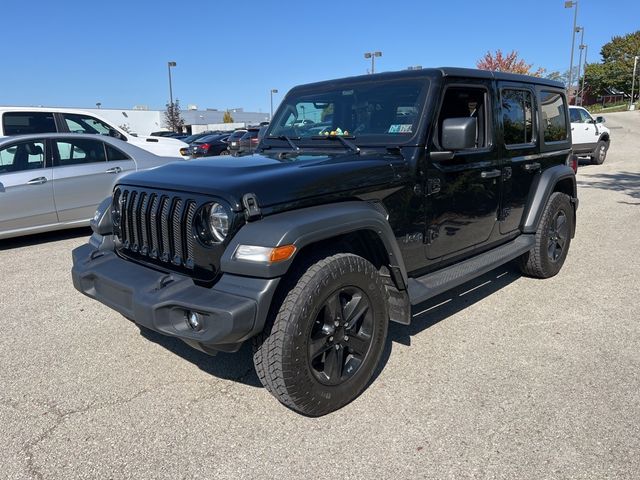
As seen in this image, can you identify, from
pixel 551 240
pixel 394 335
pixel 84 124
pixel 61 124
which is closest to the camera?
pixel 394 335

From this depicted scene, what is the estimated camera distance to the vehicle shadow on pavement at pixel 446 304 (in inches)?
153

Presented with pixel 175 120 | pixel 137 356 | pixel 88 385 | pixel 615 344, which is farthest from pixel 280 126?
pixel 175 120

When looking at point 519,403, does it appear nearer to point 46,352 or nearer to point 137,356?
point 137,356

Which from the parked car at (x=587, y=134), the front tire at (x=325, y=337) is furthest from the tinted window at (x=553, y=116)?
the parked car at (x=587, y=134)

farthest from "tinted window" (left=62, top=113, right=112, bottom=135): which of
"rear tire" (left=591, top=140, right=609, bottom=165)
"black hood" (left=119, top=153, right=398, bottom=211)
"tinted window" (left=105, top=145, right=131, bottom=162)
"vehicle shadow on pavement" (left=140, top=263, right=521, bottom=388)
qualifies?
"rear tire" (left=591, top=140, right=609, bottom=165)

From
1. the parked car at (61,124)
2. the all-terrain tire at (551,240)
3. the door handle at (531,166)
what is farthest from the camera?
the parked car at (61,124)

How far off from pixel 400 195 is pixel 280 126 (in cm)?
155

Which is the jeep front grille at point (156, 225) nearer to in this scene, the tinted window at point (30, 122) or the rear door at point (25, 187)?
the rear door at point (25, 187)

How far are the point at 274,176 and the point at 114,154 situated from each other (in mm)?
5650

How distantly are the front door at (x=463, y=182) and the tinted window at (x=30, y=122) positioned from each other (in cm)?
727

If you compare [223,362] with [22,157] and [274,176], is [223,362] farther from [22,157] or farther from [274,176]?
[22,157]

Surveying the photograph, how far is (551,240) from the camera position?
5129 millimetres

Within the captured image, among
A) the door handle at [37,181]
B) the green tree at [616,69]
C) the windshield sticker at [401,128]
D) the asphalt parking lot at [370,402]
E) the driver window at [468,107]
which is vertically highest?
the green tree at [616,69]

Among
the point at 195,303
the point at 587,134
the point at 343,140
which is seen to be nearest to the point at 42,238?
the point at 343,140
